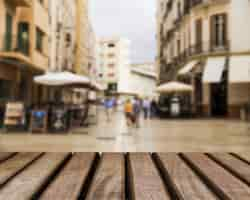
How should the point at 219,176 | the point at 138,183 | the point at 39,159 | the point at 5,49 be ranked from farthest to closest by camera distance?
the point at 5,49, the point at 39,159, the point at 219,176, the point at 138,183

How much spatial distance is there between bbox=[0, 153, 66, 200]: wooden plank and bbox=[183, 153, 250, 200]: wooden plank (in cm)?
88

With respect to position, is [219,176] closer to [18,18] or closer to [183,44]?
[18,18]

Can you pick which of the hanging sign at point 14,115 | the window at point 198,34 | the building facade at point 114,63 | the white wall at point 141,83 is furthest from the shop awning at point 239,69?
the building facade at point 114,63

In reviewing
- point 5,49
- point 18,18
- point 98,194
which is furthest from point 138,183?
point 18,18

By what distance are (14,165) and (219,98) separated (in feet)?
78.2

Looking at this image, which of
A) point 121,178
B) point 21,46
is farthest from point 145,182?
point 21,46

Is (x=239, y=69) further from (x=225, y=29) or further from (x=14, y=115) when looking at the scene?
(x=14, y=115)

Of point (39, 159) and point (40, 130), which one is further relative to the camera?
point (40, 130)

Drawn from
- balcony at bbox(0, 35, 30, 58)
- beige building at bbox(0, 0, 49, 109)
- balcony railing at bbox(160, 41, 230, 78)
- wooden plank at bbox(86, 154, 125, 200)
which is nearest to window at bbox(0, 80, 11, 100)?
beige building at bbox(0, 0, 49, 109)

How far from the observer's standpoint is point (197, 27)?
2497 cm

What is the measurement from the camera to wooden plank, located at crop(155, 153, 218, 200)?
4.82ft

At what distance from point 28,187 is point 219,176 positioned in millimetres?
1040

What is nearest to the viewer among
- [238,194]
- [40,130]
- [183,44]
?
[238,194]

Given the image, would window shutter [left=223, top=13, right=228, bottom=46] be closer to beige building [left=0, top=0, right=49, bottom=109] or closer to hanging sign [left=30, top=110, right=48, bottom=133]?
beige building [left=0, top=0, right=49, bottom=109]
